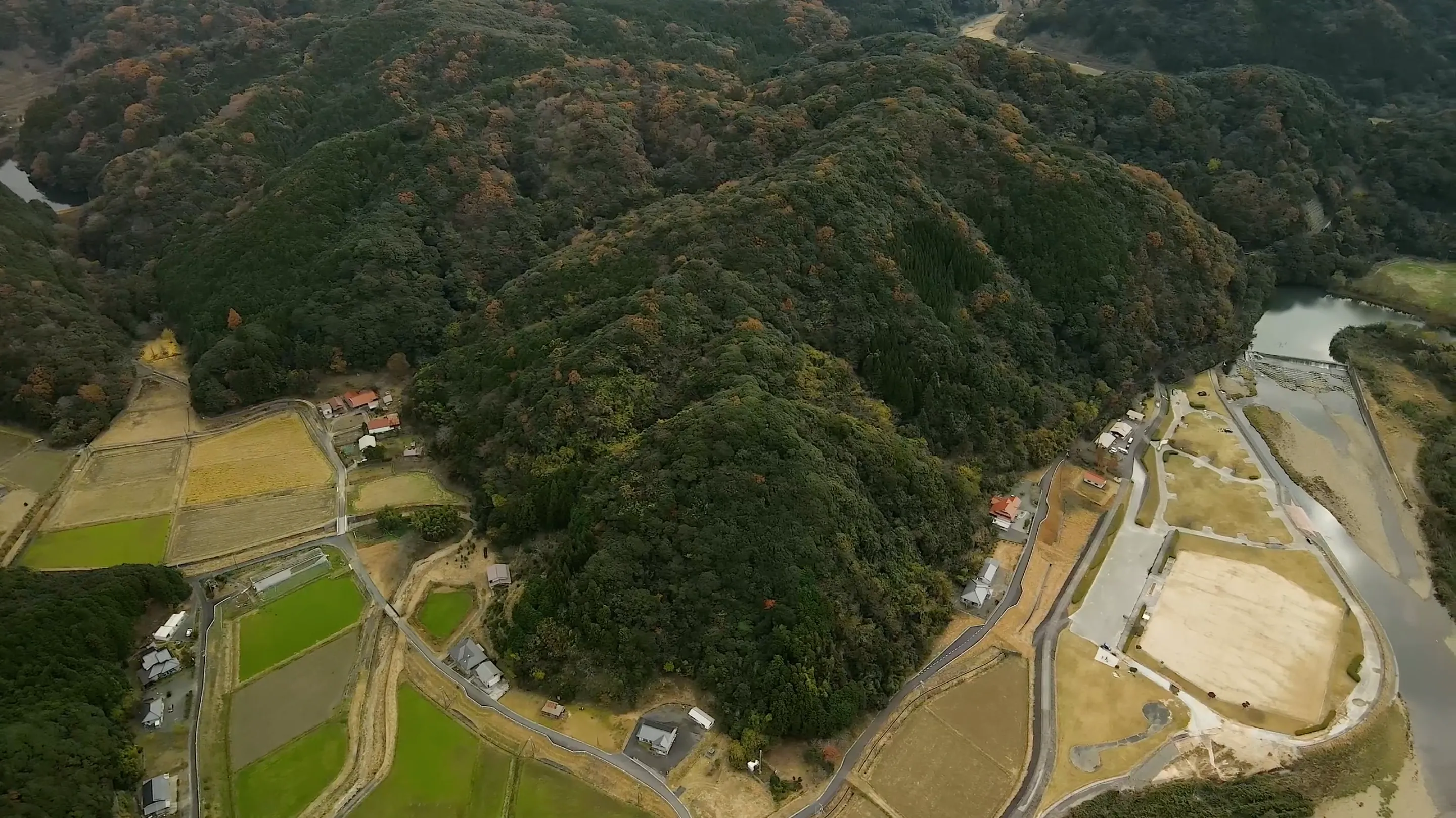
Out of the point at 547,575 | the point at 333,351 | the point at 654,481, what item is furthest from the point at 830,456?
the point at 333,351

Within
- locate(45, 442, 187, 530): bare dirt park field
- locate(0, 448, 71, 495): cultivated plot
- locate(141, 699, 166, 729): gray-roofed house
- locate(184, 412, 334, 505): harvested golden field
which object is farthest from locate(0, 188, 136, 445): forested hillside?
locate(141, 699, 166, 729): gray-roofed house

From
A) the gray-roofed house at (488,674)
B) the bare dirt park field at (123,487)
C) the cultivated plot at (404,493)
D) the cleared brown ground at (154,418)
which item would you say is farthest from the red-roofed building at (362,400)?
the gray-roofed house at (488,674)

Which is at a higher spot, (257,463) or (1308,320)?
(257,463)

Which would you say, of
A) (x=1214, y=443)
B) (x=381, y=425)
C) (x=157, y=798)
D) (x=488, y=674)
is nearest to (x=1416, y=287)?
(x=1214, y=443)

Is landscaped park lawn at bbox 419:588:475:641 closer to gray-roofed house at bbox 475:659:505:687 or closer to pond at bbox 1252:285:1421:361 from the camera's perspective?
gray-roofed house at bbox 475:659:505:687

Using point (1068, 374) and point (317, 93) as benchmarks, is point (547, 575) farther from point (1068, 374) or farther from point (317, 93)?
point (317, 93)

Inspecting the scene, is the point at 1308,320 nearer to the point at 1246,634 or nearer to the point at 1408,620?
the point at 1408,620
